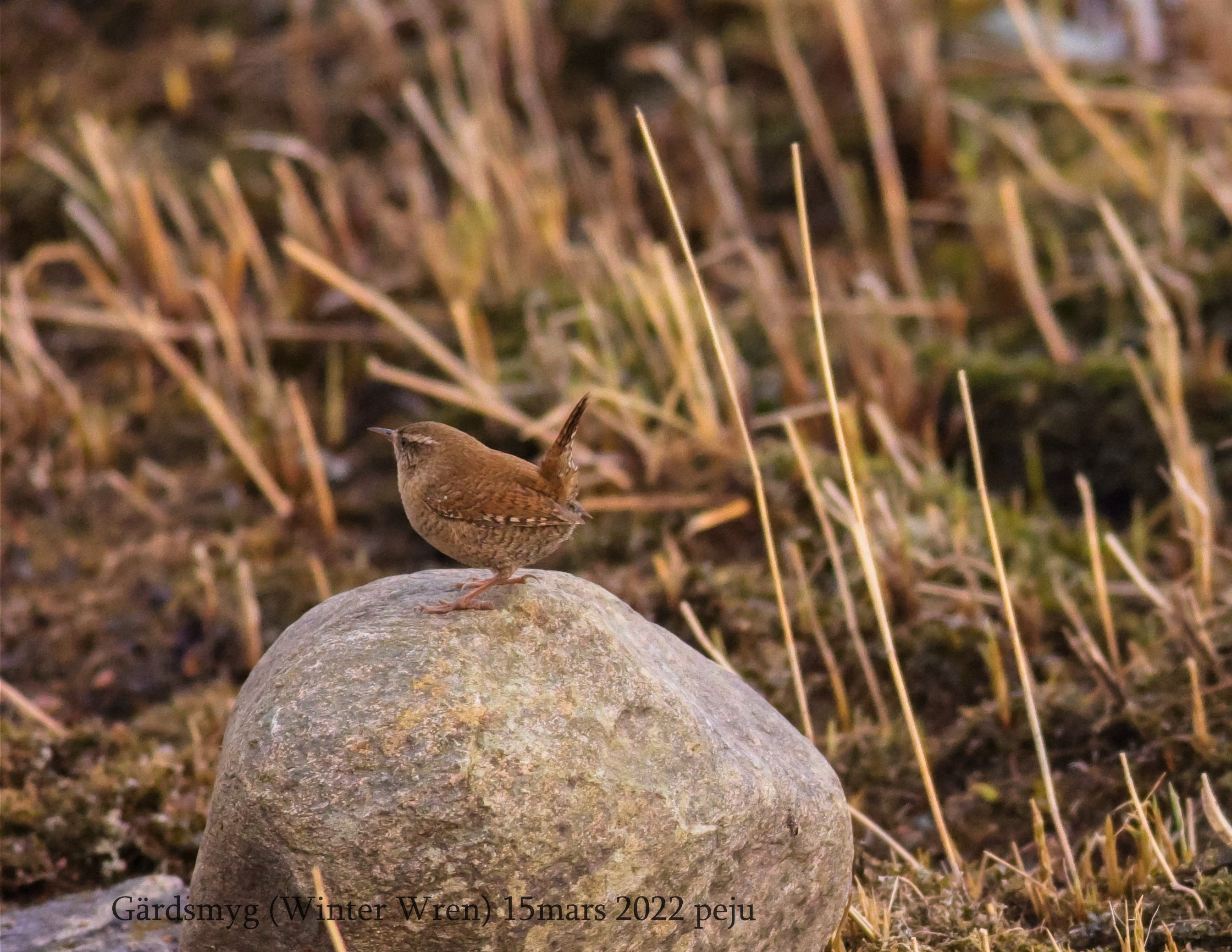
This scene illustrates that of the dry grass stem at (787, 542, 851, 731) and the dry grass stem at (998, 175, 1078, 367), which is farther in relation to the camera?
the dry grass stem at (998, 175, 1078, 367)

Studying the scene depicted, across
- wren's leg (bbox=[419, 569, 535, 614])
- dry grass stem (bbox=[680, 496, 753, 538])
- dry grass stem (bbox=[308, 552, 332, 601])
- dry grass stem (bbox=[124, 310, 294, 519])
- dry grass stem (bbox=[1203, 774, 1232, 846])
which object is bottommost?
dry grass stem (bbox=[680, 496, 753, 538])

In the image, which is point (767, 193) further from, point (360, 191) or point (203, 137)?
point (203, 137)

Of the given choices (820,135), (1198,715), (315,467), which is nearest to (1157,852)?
(1198,715)

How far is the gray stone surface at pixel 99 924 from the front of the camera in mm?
3312

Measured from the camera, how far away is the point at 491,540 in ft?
9.96

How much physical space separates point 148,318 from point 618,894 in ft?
13.0

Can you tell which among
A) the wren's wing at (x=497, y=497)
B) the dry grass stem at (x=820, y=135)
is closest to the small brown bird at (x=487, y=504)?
the wren's wing at (x=497, y=497)

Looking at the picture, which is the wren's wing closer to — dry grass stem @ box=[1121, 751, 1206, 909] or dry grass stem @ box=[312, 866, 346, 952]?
dry grass stem @ box=[312, 866, 346, 952]

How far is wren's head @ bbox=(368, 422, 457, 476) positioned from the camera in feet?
10.7

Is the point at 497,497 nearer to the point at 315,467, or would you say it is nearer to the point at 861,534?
the point at 861,534

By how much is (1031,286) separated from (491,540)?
11.8ft

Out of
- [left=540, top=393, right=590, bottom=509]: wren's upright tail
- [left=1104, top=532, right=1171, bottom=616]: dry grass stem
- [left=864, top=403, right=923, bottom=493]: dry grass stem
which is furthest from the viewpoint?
[left=864, top=403, right=923, bottom=493]: dry grass stem

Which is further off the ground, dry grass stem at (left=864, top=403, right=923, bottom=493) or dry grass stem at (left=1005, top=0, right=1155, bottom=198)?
dry grass stem at (left=1005, top=0, right=1155, bottom=198)

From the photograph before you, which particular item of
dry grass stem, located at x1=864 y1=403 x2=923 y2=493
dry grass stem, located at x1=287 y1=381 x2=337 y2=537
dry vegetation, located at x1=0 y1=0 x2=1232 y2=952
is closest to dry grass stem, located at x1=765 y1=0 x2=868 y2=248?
dry vegetation, located at x1=0 y1=0 x2=1232 y2=952
